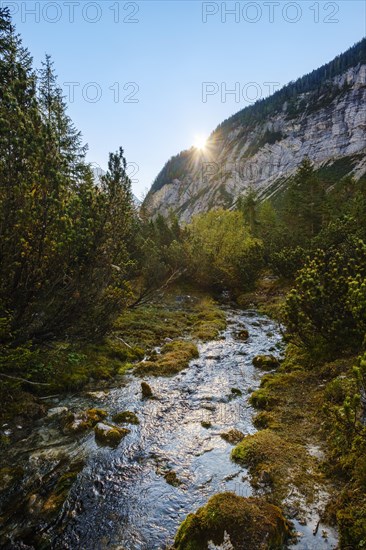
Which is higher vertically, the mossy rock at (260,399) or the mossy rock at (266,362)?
the mossy rock at (260,399)

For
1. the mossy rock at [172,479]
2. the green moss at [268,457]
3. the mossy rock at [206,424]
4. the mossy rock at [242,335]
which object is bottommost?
the mossy rock at [242,335]

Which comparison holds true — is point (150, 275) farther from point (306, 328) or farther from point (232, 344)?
point (306, 328)

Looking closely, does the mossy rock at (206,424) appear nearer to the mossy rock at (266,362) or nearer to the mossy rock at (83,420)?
the mossy rock at (83,420)

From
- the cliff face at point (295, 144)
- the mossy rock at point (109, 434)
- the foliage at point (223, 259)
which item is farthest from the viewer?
the cliff face at point (295, 144)

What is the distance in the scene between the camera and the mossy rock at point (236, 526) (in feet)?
14.8

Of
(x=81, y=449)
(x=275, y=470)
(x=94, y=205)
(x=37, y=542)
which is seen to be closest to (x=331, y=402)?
(x=275, y=470)

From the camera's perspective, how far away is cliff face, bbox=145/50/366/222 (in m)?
140

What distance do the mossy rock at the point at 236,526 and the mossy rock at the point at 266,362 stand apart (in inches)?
312

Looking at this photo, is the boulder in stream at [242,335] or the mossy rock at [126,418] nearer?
the mossy rock at [126,418]

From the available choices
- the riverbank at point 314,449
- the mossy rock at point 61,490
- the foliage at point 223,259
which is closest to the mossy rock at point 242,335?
the riverbank at point 314,449

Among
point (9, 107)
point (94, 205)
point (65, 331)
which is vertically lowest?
point (65, 331)

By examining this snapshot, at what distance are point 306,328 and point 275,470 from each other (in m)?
6.34

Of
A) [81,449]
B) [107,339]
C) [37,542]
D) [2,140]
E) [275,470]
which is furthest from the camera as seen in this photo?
[107,339]

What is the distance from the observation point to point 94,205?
9.26 metres
